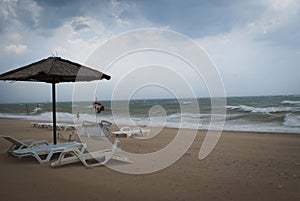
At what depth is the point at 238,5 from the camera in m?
9.41

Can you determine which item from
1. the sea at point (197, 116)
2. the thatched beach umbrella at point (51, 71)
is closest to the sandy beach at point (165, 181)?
the thatched beach umbrella at point (51, 71)

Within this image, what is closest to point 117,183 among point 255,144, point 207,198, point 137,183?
point 137,183

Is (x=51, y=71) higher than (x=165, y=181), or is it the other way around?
(x=51, y=71)

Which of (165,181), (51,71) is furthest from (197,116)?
(165,181)

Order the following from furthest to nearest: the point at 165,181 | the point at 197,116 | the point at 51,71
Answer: the point at 197,116 → the point at 51,71 → the point at 165,181

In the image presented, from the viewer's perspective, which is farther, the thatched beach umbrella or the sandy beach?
the thatched beach umbrella

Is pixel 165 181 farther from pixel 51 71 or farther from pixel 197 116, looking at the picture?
pixel 197 116

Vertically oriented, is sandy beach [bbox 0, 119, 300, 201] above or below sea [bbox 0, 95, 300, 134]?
below

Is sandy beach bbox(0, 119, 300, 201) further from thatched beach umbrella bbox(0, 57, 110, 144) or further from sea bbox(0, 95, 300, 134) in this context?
sea bbox(0, 95, 300, 134)

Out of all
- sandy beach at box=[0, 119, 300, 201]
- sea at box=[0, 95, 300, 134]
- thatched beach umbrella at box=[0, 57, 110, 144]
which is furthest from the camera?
sea at box=[0, 95, 300, 134]

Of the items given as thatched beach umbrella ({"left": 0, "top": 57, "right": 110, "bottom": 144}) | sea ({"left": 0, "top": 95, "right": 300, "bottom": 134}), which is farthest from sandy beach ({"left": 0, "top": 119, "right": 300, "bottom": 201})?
sea ({"left": 0, "top": 95, "right": 300, "bottom": 134})

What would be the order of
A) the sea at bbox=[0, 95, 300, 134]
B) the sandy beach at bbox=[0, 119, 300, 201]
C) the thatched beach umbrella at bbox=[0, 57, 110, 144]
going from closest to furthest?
1. the sandy beach at bbox=[0, 119, 300, 201]
2. the thatched beach umbrella at bbox=[0, 57, 110, 144]
3. the sea at bbox=[0, 95, 300, 134]

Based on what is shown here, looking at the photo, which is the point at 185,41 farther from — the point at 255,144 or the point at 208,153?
the point at 255,144

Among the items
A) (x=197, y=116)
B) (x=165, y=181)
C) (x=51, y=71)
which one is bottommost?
(x=165, y=181)
